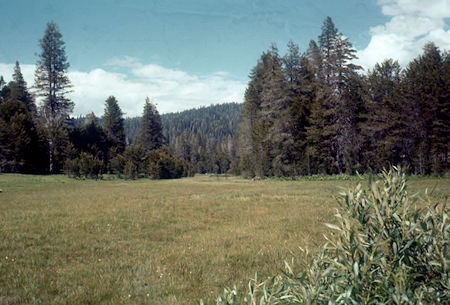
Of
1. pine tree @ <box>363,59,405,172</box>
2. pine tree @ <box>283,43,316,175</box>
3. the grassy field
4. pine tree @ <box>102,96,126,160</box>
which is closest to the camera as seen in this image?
the grassy field

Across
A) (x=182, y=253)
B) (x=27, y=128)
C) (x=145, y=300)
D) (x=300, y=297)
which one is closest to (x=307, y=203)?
(x=182, y=253)

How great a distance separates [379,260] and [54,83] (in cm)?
5627

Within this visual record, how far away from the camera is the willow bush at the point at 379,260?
1.68m

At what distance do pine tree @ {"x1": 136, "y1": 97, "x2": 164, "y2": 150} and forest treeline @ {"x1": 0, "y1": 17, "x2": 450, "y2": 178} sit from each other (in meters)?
16.6

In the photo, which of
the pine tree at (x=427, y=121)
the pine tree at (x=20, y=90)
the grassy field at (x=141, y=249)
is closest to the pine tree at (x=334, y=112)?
the pine tree at (x=427, y=121)

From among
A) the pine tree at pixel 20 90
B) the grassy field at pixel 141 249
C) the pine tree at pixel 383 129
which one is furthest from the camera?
the pine tree at pixel 20 90

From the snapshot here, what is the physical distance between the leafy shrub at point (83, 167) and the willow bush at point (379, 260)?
42.0 m

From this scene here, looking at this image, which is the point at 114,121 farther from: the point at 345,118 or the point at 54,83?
the point at 345,118

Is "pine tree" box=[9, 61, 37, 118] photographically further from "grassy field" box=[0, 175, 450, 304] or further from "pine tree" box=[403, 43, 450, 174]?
"pine tree" box=[403, 43, 450, 174]

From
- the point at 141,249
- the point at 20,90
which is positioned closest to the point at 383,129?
the point at 141,249

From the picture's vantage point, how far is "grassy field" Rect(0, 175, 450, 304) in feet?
16.6

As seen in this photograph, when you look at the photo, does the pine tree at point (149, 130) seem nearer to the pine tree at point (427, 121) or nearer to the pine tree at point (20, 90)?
the pine tree at point (20, 90)

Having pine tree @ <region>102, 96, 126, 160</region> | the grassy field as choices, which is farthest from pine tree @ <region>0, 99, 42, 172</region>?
the grassy field

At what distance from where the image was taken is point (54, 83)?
157ft
